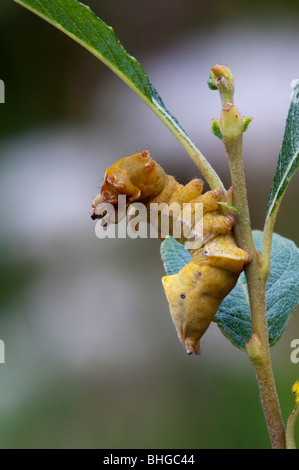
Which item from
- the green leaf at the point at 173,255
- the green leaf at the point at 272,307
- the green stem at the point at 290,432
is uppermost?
the green leaf at the point at 173,255

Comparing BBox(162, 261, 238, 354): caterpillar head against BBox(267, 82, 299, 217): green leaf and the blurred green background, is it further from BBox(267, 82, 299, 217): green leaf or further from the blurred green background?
the blurred green background

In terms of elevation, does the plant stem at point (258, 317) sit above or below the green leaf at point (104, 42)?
below

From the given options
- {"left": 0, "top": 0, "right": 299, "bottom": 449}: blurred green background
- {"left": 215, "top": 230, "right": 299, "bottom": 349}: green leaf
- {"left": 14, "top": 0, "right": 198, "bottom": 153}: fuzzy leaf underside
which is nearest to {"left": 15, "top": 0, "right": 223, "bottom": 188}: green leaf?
{"left": 14, "top": 0, "right": 198, "bottom": 153}: fuzzy leaf underside

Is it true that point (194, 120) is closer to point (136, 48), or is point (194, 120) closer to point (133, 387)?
point (136, 48)

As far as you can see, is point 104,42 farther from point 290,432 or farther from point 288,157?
point 290,432

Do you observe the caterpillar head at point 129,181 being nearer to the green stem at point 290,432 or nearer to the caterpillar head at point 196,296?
the caterpillar head at point 196,296

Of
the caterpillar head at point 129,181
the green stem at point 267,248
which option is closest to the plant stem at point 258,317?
the green stem at point 267,248

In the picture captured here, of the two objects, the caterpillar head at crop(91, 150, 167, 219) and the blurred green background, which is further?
the blurred green background
